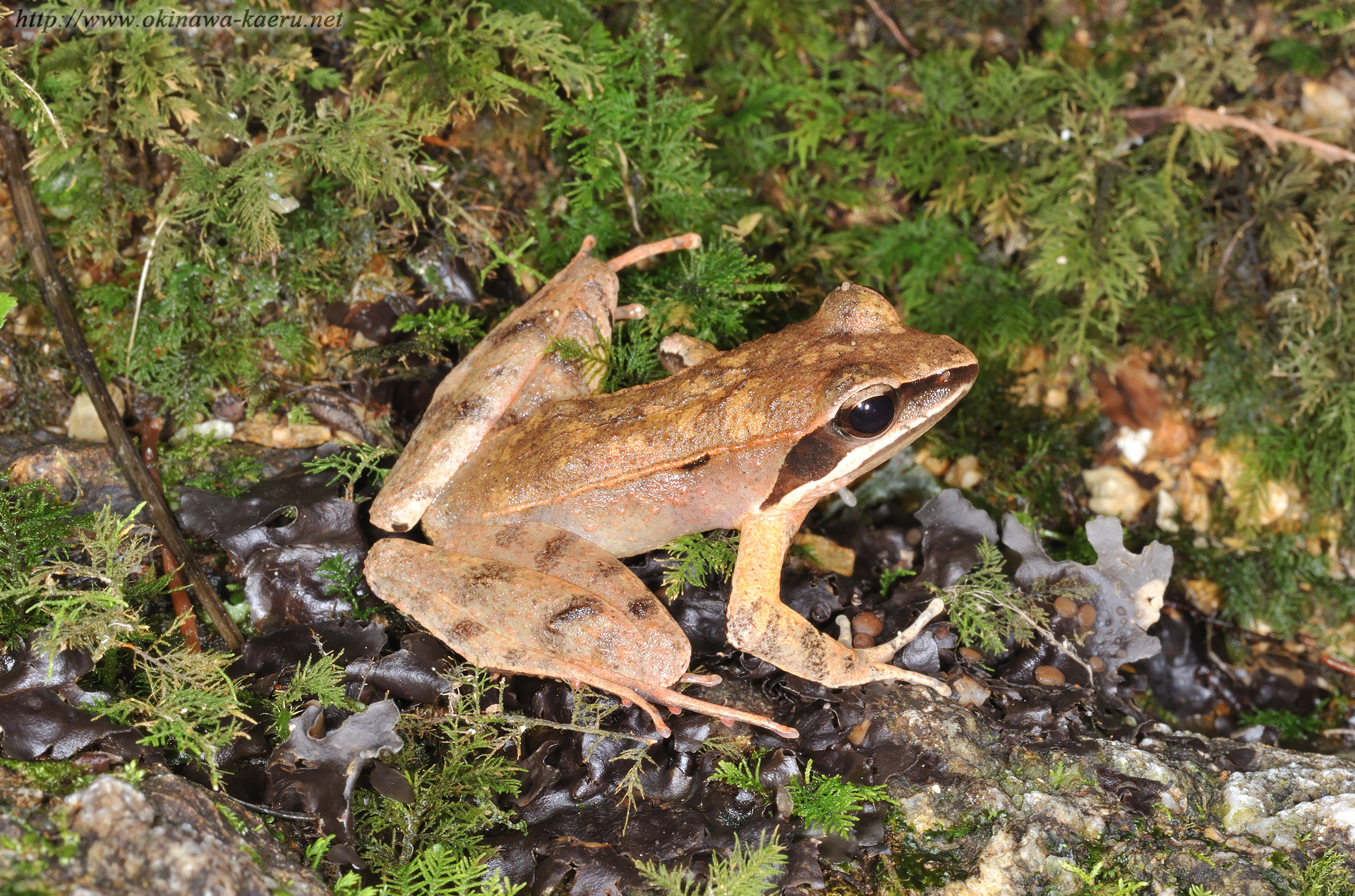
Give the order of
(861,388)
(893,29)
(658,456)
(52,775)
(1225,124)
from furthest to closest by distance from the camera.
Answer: (893,29) < (1225,124) < (658,456) < (861,388) < (52,775)

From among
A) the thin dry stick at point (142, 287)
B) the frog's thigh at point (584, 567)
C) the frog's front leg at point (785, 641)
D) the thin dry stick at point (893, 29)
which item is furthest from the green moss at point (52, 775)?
the thin dry stick at point (893, 29)

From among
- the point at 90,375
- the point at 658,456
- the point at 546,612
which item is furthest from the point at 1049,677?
the point at 90,375

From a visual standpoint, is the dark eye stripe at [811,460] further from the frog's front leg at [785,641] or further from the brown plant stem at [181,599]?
the brown plant stem at [181,599]

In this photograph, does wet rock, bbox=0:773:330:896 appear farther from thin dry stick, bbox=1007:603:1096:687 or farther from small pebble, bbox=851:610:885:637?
thin dry stick, bbox=1007:603:1096:687

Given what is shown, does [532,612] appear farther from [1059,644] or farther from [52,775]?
[1059,644]

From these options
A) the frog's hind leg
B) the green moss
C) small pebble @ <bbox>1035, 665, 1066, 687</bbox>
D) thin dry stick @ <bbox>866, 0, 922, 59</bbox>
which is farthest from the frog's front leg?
thin dry stick @ <bbox>866, 0, 922, 59</bbox>

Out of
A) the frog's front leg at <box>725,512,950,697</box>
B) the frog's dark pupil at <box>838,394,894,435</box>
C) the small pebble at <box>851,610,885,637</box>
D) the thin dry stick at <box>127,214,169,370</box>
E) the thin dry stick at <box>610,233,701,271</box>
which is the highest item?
the thin dry stick at <box>127,214,169,370</box>
